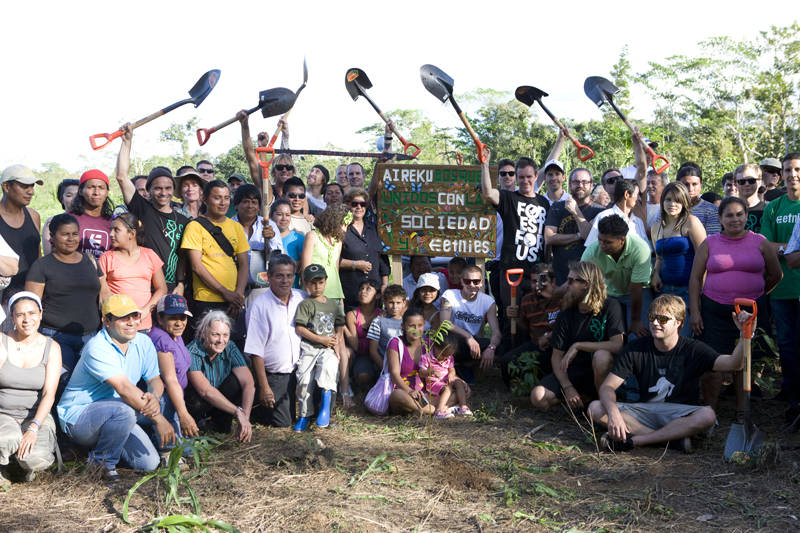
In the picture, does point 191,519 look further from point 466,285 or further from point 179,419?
point 466,285

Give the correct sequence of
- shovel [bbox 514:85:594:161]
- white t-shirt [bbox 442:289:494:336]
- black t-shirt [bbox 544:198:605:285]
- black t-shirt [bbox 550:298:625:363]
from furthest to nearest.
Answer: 1. shovel [bbox 514:85:594:161]
2. black t-shirt [bbox 544:198:605:285]
3. white t-shirt [bbox 442:289:494:336]
4. black t-shirt [bbox 550:298:625:363]

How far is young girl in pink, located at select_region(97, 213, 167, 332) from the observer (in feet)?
18.5

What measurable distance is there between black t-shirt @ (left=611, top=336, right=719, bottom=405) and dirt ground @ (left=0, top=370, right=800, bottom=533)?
404mm

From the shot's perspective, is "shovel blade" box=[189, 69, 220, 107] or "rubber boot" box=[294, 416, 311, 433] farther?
"shovel blade" box=[189, 69, 220, 107]

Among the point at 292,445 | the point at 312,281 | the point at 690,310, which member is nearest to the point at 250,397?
the point at 292,445

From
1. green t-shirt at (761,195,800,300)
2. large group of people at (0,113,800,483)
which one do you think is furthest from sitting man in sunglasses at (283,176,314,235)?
green t-shirt at (761,195,800,300)

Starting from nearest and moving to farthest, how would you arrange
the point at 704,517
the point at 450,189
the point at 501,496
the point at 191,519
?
the point at 191,519
the point at 704,517
the point at 501,496
the point at 450,189

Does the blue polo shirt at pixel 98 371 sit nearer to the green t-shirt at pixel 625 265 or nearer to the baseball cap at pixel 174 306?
the baseball cap at pixel 174 306

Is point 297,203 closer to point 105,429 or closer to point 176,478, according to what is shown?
point 105,429

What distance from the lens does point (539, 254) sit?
24.0ft

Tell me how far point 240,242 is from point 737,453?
4.37 meters

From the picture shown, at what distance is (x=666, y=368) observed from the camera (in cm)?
530

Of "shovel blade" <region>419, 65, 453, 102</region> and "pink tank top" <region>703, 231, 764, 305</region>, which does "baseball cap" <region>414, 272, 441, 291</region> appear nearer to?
"shovel blade" <region>419, 65, 453, 102</region>


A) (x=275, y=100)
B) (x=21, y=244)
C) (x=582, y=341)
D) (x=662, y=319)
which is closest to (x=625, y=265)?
(x=582, y=341)
